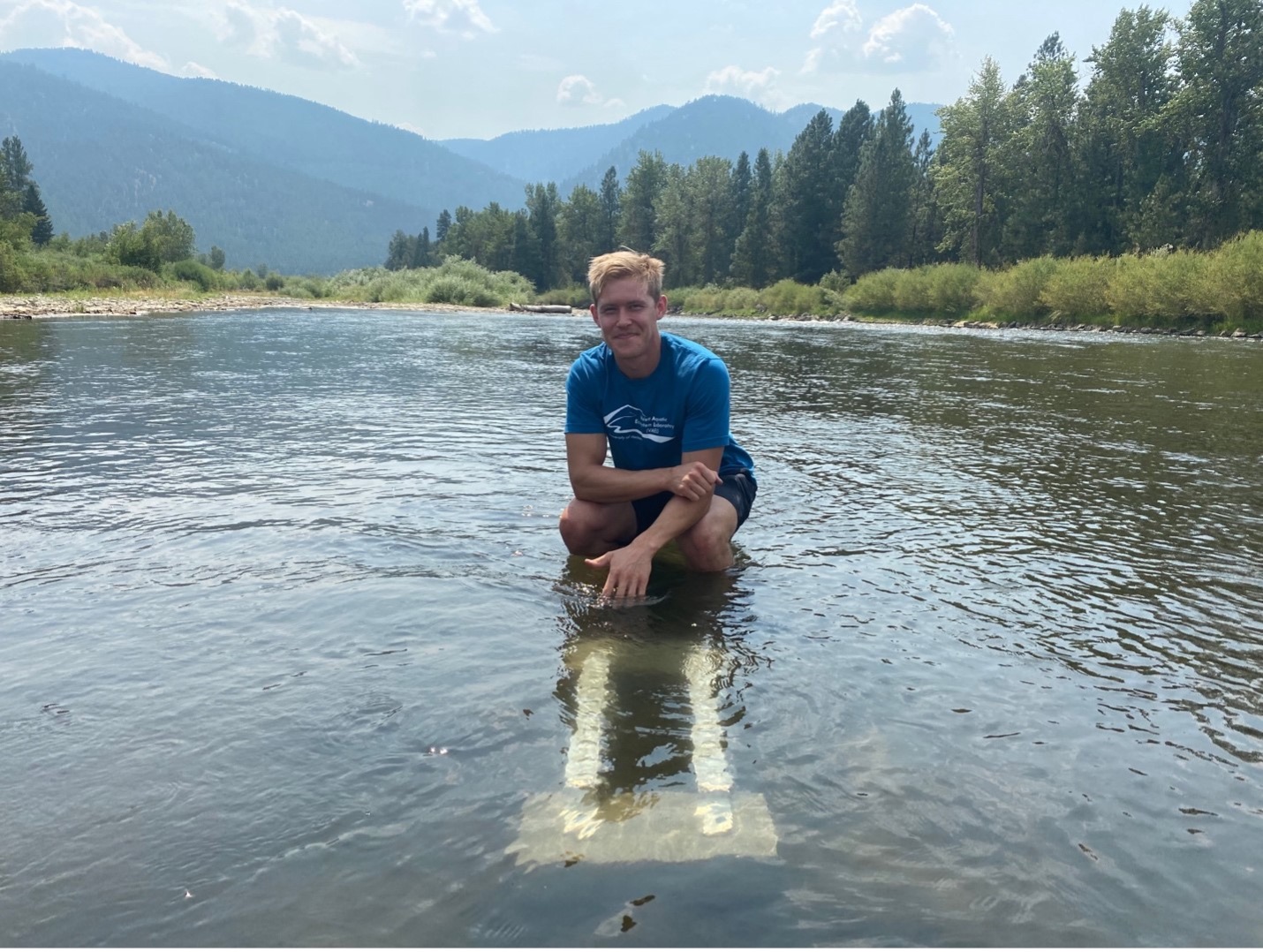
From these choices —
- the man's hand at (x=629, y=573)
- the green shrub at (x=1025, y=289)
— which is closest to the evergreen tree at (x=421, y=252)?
the green shrub at (x=1025, y=289)

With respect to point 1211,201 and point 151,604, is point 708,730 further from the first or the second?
point 1211,201

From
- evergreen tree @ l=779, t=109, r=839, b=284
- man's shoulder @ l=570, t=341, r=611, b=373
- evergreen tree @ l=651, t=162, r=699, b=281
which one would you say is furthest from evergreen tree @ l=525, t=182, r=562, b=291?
man's shoulder @ l=570, t=341, r=611, b=373

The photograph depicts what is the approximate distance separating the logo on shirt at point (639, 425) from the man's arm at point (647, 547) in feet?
0.96

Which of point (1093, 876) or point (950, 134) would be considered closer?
point (1093, 876)

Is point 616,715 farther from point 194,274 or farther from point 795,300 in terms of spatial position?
point 194,274

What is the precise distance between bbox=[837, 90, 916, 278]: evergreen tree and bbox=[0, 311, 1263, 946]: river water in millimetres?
76960

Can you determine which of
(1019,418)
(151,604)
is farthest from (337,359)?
(151,604)

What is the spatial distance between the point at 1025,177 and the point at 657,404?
73205 mm

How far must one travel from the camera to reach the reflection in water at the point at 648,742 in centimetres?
253

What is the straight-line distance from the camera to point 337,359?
70.4 ft

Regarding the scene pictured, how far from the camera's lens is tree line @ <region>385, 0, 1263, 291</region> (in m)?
55.1

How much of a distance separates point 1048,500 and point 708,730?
511 cm

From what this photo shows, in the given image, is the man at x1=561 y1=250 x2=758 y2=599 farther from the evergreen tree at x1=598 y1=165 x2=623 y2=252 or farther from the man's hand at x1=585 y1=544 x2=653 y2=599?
the evergreen tree at x1=598 y1=165 x2=623 y2=252

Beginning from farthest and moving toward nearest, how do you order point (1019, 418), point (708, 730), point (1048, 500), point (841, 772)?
point (1019, 418) → point (1048, 500) → point (708, 730) → point (841, 772)
